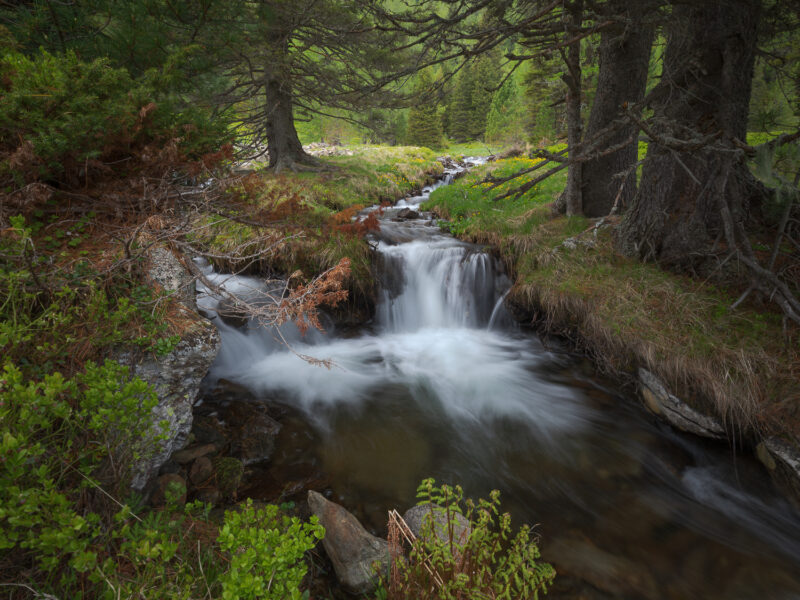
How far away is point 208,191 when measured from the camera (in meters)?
3.95

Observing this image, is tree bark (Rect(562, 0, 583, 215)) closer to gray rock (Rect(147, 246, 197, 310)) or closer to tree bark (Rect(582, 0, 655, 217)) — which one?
tree bark (Rect(582, 0, 655, 217))

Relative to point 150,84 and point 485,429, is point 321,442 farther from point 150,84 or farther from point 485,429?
point 150,84

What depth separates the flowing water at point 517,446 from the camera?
10.2ft

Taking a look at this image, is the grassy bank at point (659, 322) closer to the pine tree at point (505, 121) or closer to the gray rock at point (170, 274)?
the gray rock at point (170, 274)

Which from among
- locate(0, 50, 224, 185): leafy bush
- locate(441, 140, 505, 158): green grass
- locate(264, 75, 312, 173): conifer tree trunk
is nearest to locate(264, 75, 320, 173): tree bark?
locate(264, 75, 312, 173): conifer tree trunk

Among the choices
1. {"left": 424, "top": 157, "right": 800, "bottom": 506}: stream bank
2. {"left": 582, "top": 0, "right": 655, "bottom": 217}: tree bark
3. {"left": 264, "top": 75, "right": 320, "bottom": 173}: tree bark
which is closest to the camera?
{"left": 424, "top": 157, "right": 800, "bottom": 506}: stream bank

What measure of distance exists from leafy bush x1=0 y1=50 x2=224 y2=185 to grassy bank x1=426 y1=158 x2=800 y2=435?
11.8 ft

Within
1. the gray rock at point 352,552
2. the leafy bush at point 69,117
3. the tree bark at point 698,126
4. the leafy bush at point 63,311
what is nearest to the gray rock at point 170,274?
the leafy bush at point 63,311

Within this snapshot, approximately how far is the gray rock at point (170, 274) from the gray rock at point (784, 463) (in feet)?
20.2

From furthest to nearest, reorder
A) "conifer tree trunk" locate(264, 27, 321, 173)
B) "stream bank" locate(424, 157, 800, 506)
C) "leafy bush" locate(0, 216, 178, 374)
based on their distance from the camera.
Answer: "conifer tree trunk" locate(264, 27, 321, 173), "stream bank" locate(424, 157, 800, 506), "leafy bush" locate(0, 216, 178, 374)

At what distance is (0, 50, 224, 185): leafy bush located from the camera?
115 inches

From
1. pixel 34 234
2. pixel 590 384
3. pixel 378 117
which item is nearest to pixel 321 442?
pixel 34 234

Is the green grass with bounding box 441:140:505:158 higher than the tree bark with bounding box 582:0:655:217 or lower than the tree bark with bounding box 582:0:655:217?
higher

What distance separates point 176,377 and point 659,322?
18.5ft
